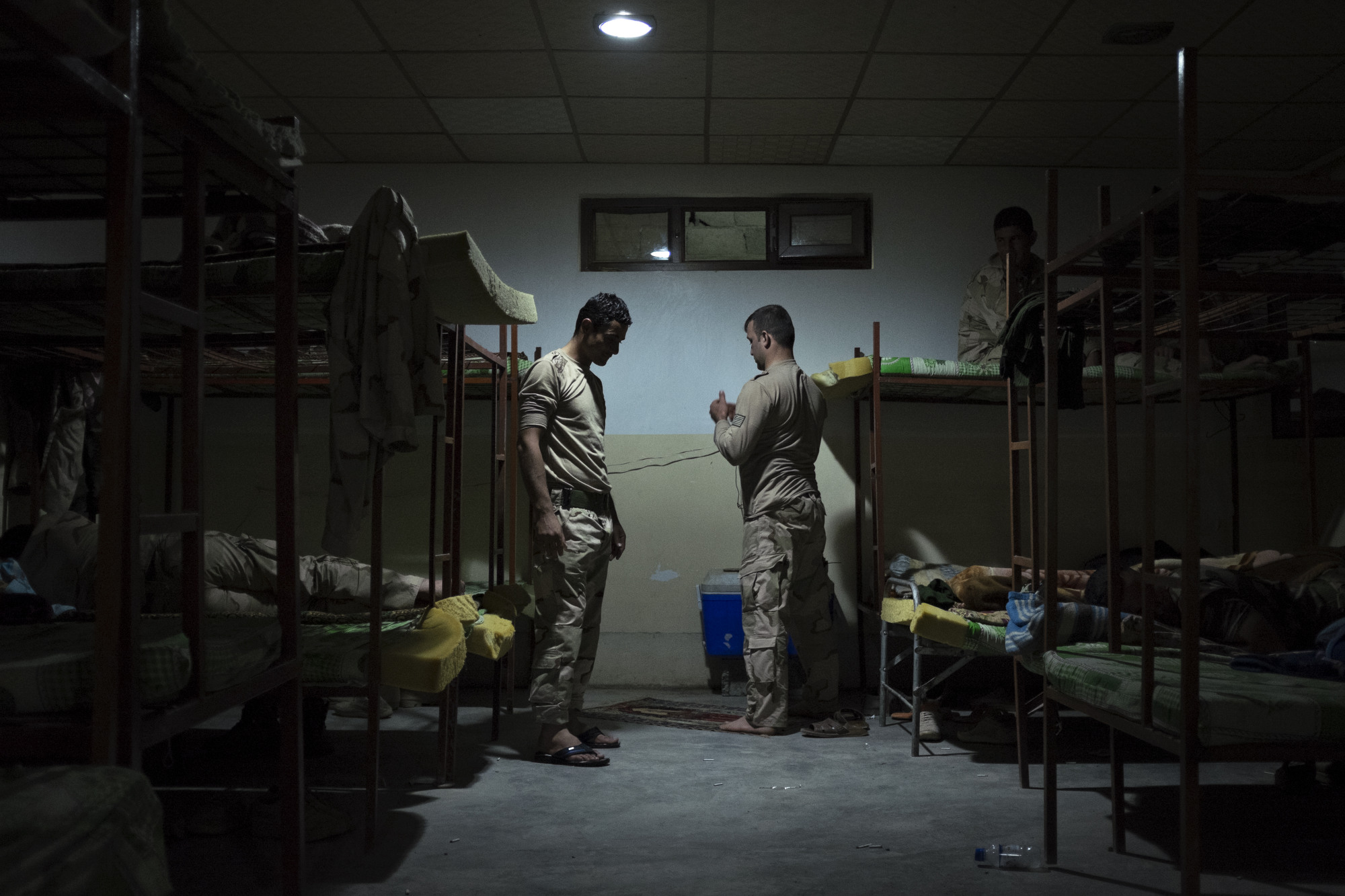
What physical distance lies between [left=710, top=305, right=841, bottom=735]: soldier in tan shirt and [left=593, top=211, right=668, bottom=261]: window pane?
67.6 inches

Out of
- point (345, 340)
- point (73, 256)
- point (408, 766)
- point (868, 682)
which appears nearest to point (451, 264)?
point (345, 340)

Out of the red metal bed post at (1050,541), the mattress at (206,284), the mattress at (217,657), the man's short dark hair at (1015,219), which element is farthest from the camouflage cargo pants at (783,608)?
the mattress at (206,284)

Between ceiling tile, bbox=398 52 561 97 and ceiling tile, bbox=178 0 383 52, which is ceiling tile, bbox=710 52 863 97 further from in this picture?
ceiling tile, bbox=178 0 383 52

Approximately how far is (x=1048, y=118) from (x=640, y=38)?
2.61 m

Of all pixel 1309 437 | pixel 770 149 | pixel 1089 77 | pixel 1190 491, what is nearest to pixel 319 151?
pixel 770 149

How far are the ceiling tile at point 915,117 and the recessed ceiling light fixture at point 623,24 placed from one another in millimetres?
1482

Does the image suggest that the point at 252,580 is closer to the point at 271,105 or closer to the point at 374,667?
the point at 374,667

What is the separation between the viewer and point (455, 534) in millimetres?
4199

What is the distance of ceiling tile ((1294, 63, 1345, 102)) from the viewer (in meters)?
5.25

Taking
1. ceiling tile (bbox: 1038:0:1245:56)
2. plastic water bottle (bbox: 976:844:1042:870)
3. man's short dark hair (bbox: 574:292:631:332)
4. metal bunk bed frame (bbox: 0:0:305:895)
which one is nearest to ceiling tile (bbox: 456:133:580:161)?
man's short dark hair (bbox: 574:292:631:332)

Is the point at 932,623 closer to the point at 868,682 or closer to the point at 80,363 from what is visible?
the point at 868,682

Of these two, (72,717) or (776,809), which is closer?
(72,717)

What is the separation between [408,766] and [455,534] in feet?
3.48

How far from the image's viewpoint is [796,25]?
4.82 meters
